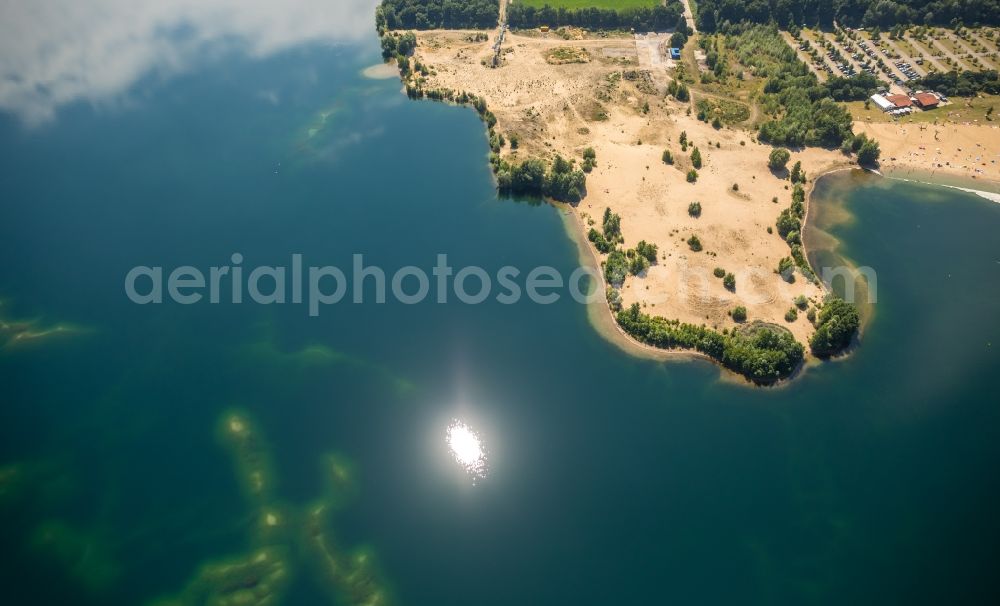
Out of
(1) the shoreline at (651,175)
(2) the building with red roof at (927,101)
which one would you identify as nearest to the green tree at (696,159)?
(1) the shoreline at (651,175)

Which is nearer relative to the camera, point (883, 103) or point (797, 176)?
point (797, 176)

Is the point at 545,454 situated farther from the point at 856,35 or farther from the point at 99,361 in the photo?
the point at 856,35

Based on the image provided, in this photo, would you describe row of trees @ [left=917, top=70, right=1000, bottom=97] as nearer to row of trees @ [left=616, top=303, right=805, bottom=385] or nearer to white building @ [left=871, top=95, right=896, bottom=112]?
white building @ [left=871, top=95, right=896, bottom=112]

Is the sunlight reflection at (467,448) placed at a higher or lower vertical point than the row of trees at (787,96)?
lower

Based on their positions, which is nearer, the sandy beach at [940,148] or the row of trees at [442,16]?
the sandy beach at [940,148]

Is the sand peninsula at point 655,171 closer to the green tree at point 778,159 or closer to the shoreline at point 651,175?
the shoreline at point 651,175

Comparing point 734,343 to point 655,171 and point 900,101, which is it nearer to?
point 655,171

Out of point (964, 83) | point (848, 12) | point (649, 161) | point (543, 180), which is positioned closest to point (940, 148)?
point (964, 83)

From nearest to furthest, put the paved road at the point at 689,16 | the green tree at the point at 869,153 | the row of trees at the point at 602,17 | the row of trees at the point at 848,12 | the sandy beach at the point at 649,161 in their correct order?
the sandy beach at the point at 649,161, the green tree at the point at 869,153, the row of trees at the point at 848,12, the row of trees at the point at 602,17, the paved road at the point at 689,16
